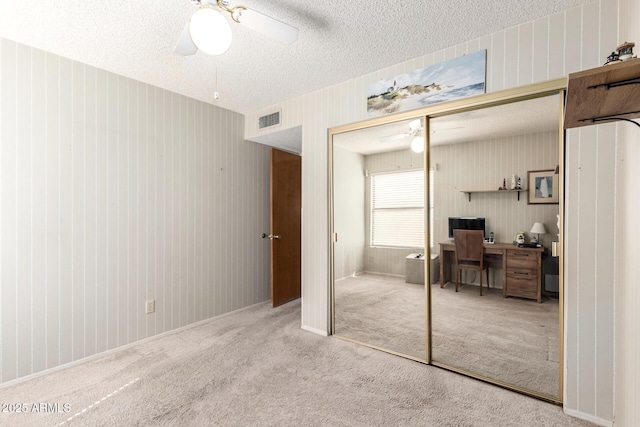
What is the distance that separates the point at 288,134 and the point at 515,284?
9.16 ft

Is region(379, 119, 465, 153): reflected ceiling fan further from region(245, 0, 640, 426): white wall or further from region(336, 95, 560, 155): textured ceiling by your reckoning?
region(245, 0, 640, 426): white wall

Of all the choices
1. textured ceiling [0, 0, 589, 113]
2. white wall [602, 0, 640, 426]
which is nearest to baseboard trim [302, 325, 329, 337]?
white wall [602, 0, 640, 426]

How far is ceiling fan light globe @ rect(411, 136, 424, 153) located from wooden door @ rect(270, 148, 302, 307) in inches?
76.3

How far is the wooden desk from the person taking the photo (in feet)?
7.16

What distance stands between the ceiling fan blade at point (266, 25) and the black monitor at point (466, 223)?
6.11 ft

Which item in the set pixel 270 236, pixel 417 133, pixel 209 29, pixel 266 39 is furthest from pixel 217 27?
pixel 270 236

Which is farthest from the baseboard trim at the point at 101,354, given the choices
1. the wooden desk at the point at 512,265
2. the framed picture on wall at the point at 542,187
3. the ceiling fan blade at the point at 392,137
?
the framed picture on wall at the point at 542,187

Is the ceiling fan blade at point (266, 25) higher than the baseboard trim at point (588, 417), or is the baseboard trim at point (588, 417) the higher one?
the ceiling fan blade at point (266, 25)

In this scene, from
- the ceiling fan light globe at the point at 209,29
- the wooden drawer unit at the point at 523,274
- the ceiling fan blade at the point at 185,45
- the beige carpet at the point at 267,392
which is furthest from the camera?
the wooden drawer unit at the point at 523,274

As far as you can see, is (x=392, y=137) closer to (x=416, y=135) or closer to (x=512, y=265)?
(x=416, y=135)

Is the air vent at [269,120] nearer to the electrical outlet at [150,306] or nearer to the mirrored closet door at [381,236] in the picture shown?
the mirrored closet door at [381,236]

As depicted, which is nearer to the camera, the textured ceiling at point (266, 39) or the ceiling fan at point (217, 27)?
the ceiling fan at point (217, 27)

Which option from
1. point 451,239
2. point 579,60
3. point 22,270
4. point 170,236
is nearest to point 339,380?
point 451,239

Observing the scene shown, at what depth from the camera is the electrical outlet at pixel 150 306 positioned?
9.73ft
